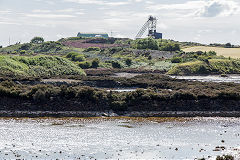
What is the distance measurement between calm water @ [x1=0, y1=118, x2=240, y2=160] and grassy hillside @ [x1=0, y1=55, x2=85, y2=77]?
43.9 m

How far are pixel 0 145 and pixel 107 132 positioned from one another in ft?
36.9

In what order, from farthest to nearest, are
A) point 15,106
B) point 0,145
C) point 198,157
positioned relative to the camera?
point 15,106 < point 0,145 < point 198,157

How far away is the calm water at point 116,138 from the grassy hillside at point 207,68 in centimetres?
6922

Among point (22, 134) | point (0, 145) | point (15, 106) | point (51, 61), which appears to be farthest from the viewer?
point (51, 61)

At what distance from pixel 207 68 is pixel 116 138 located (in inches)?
3428

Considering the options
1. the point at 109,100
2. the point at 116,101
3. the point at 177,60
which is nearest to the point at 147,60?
the point at 177,60

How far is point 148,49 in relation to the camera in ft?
585

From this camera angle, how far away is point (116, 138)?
39156 mm

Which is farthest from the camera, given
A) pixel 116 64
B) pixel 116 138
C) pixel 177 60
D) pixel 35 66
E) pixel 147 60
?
pixel 147 60

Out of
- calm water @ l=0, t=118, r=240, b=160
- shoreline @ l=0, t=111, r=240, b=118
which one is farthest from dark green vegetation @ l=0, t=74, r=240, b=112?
calm water @ l=0, t=118, r=240, b=160

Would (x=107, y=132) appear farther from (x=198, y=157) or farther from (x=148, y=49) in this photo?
(x=148, y=49)

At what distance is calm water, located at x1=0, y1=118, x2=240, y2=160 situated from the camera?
3347 centimetres

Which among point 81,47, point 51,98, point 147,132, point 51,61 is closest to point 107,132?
point 147,132

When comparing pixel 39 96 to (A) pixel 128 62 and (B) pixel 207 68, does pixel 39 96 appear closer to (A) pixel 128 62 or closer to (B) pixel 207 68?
(B) pixel 207 68
